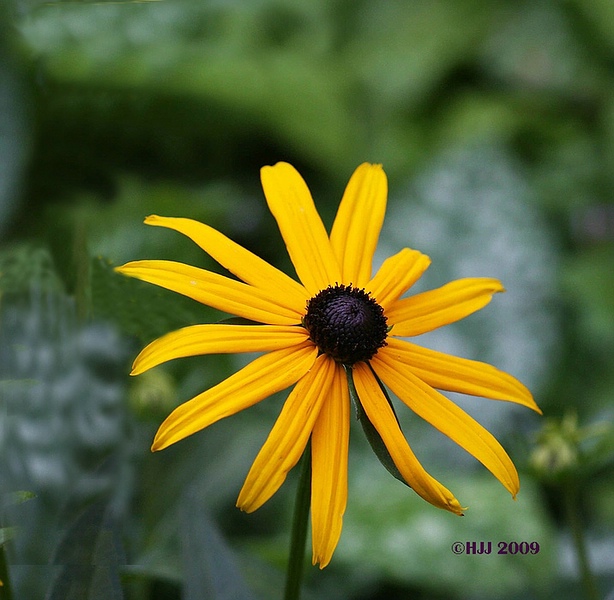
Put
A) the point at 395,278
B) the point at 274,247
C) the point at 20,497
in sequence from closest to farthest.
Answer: the point at 20,497 → the point at 395,278 → the point at 274,247

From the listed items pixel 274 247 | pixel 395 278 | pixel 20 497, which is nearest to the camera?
pixel 20 497

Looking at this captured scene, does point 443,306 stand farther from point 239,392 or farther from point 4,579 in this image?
point 4,579

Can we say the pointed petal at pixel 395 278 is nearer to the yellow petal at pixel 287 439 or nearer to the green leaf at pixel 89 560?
the yellow petal at pixel 287 439

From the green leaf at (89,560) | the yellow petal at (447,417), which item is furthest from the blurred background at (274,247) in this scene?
the yellow petal at (447,417)

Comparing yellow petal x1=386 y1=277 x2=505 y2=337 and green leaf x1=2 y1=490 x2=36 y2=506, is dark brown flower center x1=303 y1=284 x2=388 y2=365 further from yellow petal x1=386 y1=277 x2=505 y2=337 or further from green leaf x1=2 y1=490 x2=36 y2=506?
green leaf x1=2 y1=490 x2=36 y2=506

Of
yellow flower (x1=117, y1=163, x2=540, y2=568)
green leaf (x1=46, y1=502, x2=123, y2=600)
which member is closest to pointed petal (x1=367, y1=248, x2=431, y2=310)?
yellow flower (x1=117, y1=163, x2=540, y2=568)

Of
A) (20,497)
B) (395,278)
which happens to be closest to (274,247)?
(395,278)
